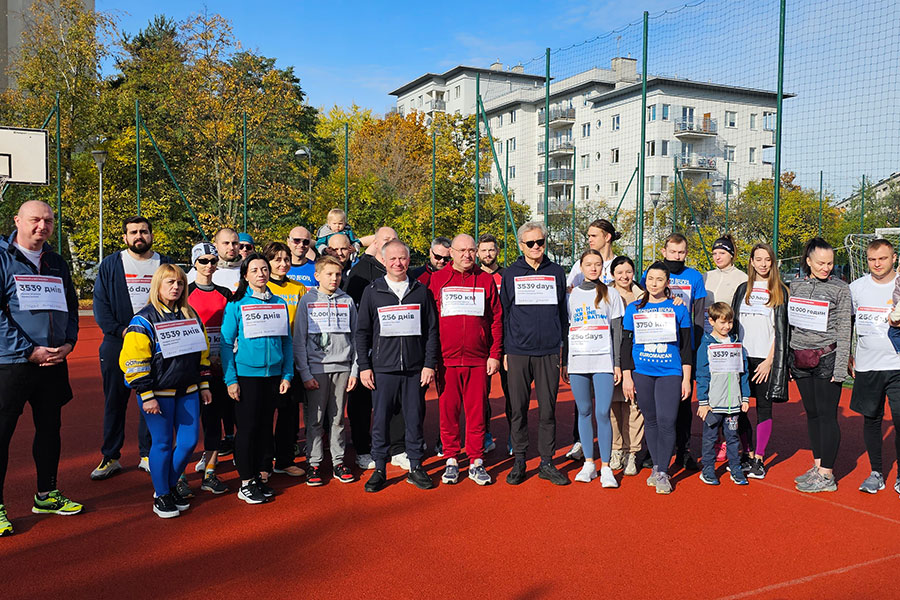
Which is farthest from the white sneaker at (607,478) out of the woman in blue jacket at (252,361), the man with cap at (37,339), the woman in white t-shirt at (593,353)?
the man with cap at (37,339)

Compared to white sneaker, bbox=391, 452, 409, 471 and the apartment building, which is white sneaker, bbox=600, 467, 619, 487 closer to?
white sneaker, bbox=391, 452, 409, 471

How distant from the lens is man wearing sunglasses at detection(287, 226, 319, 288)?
5.82 m

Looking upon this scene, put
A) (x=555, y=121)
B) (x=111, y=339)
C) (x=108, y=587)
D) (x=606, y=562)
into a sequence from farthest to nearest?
(x=555, y=121)
(x=111, y=339)
(x=606, y=562)
(x=108, y=587)

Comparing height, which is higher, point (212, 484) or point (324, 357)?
point (324, 357)

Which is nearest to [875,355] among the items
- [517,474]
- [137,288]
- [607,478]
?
[607,478]

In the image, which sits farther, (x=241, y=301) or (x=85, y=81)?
(x=85, y=81)

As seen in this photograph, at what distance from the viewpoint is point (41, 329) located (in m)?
4.14

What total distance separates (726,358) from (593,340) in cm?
105

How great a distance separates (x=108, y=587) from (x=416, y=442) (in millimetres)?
2244

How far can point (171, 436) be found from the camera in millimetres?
4328

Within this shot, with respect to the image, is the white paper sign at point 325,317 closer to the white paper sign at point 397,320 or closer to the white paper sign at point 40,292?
the white paper sign at point 397,320

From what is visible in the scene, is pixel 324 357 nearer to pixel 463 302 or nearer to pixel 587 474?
pixel 463 302

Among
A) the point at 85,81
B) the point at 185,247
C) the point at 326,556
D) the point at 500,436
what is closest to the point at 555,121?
the point at 185,247

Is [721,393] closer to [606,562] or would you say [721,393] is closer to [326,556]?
[606,562]
